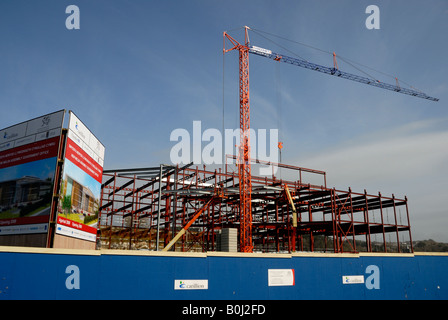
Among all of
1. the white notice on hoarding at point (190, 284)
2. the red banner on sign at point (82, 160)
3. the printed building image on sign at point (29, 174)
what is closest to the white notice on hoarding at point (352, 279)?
the white notice on hoarding at point (190, 284)

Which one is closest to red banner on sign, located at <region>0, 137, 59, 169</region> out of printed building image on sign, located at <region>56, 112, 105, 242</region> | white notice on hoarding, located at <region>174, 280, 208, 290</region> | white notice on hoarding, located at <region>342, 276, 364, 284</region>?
printed building image on sign, located at <region>56, 112, 105, 242</region>

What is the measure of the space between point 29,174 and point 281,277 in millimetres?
18238

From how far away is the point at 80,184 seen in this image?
2594 cm

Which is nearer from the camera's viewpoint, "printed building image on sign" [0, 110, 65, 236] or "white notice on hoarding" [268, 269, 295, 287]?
"white notice on hoarding" [268, 269, 295, 287]

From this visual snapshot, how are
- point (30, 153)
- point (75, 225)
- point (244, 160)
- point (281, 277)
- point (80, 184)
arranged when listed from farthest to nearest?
1. point (244, 160)
2. point (80, 184)
3. point (75, 225)
4. point (30, 153)
5. point (281, 277)

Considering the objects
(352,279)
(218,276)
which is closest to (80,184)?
(218,276)

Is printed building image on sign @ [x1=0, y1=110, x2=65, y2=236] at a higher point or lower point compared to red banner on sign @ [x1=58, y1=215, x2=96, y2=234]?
higher

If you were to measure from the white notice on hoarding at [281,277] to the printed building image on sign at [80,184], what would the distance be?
13978 millimetres

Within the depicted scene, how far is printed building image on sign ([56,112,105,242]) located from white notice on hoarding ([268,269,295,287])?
13978 mm

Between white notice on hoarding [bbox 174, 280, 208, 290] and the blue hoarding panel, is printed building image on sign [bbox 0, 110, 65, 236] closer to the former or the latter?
the blue hoarding panel

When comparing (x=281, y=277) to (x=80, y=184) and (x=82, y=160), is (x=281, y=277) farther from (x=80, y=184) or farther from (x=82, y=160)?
(x=82, y=160)

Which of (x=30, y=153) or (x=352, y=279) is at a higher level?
(x=30, y=153)

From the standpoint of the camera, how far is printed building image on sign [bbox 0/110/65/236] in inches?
911

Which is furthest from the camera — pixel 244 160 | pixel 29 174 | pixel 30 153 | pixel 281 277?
pixel 244 160
